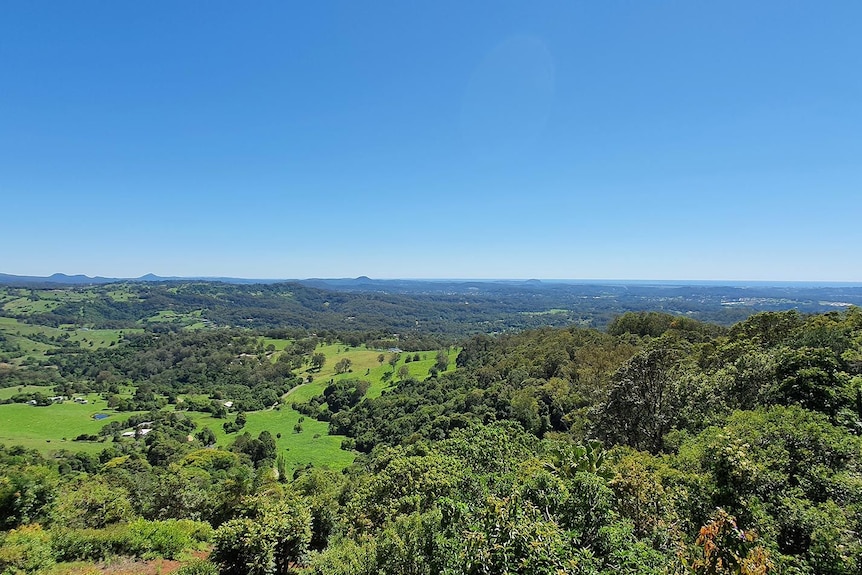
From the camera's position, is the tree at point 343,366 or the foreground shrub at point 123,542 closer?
the foreground shrub at point 123,542

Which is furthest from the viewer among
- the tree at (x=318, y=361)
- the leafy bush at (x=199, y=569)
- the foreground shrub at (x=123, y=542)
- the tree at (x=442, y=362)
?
the tree at (x=318, y=361)

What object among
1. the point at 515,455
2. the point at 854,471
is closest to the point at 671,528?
the point at 854,471

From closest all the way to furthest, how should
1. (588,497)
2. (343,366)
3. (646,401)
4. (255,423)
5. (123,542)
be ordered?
(588,497), (123,542), (646,401), (255,423), (343,366)

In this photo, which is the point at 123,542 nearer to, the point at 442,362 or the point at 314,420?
the point at 314,420

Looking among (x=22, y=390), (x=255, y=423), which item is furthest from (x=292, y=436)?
(x=22, y=390)

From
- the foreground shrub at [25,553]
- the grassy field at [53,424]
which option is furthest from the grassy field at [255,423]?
the foreground shrub at [25,553]

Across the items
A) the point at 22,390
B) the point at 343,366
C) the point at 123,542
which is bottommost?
the point at 22,390

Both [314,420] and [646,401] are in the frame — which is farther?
[314,420]

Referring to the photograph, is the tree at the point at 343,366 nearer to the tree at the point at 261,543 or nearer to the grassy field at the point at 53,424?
the grassy field at the point at 53,424

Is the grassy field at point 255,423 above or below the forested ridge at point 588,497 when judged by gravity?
below

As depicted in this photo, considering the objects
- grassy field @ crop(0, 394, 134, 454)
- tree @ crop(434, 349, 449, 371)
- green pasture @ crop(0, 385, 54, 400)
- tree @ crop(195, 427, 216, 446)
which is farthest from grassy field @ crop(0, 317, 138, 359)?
tree @ crop(434, 349, 449, 371)

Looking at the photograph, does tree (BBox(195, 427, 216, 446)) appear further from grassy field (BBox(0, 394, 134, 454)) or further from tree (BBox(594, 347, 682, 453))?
tree (BBox(594, 347, 682, 453))
